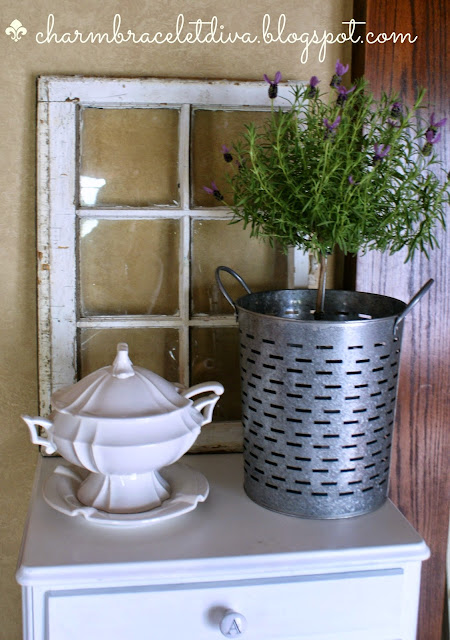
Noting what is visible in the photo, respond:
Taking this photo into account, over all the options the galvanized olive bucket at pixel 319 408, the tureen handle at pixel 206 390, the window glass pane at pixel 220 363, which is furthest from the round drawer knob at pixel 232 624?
the window glass pane at pixel 220 363

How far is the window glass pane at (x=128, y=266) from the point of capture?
124 centimetres

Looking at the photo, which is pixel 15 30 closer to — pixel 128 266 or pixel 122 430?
pixel 128 266

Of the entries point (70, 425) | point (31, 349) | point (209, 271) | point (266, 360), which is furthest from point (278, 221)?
point (31, 349)

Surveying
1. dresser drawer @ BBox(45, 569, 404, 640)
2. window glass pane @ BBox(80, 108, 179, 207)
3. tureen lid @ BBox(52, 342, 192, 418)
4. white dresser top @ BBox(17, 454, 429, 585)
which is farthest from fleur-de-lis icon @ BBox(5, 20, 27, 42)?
dresser drawer @ BBox(45, 569, 404, 640)

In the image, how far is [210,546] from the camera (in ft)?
3.09

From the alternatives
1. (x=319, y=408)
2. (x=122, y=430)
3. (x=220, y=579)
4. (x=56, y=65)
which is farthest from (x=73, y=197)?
(x=220, y=579)

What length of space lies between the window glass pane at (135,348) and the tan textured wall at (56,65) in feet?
0.36

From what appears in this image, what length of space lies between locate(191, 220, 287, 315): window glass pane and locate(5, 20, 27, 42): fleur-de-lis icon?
47cm

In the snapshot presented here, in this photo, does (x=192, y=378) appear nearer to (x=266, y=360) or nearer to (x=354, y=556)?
(x=266, y=360)

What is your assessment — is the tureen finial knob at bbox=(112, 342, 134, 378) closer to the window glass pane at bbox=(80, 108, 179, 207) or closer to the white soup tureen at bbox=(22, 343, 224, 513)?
the white soup tureen at bbox=(22, 343, 224, 513)

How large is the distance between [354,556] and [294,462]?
160 millimetres

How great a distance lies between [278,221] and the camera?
38.2 inches

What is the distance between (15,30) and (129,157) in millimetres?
304

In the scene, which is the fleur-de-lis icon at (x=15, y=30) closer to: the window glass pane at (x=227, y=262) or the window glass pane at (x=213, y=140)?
the window glass pane at (x=213, y=140)
